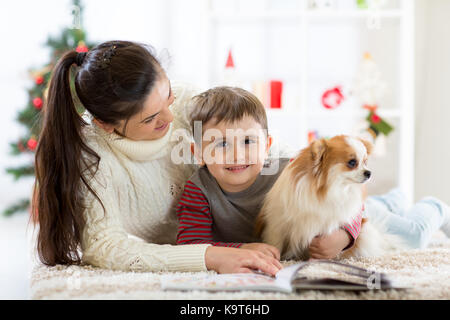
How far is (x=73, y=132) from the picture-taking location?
126cm

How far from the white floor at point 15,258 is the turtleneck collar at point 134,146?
1.11 ft

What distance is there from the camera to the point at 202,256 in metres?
1.13

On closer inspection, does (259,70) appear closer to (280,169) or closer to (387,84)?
(387,84)

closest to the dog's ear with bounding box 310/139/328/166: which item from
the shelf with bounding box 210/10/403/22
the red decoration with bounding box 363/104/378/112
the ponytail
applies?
the ponytail

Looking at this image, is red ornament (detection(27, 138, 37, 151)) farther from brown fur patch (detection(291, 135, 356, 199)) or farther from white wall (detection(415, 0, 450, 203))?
white wall (detection(415, 0, 450, 203))

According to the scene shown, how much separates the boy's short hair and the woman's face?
0.31 ft

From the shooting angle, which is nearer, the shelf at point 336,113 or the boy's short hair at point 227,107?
the boy's short hair at point 227,107

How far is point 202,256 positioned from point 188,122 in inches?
20.1

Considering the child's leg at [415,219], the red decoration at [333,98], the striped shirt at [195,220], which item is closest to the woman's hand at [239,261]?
the striped shirt at [195,220]

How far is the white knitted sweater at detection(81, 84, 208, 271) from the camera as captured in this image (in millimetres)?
1151

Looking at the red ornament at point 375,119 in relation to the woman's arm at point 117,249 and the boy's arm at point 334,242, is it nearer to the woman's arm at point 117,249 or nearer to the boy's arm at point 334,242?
the boy's arm at point 334,242

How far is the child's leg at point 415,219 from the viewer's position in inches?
61.9
